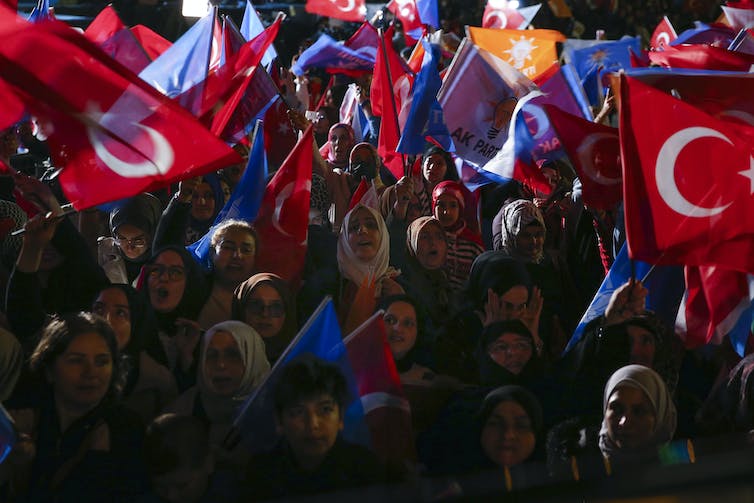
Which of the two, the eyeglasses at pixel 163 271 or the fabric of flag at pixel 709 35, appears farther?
the fabric of flag at pixel 709 35

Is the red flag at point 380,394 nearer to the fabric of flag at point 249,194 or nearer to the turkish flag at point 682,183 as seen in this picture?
the turkish flag at point 682,183

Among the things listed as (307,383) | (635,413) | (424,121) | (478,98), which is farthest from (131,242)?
(478,98)

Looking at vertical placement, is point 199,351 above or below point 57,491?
above

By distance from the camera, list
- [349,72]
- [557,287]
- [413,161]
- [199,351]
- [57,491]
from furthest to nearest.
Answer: [349,72] < [413,161] < [557,287] < [199,351] < [57,491]

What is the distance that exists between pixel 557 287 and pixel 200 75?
2.74 metres

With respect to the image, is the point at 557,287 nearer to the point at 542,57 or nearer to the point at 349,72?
the point at 542,57

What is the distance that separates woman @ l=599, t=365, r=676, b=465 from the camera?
3598mm

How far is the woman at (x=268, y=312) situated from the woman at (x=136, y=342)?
370 millimetres

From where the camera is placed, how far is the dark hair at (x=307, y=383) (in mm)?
3418

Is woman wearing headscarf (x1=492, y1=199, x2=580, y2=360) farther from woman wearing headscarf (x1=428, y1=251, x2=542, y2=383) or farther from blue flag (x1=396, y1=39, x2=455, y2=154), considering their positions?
blue flag (x1=396, y1=39, x2=455, y2=154)

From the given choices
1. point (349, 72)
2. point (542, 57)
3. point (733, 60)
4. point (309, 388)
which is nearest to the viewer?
point (309, 388)

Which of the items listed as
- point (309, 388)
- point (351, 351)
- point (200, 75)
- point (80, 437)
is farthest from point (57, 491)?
point (200, 75)

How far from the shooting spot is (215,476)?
3303 mm

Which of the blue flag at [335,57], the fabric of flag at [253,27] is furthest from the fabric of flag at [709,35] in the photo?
the fabric of flag at [253,27]
